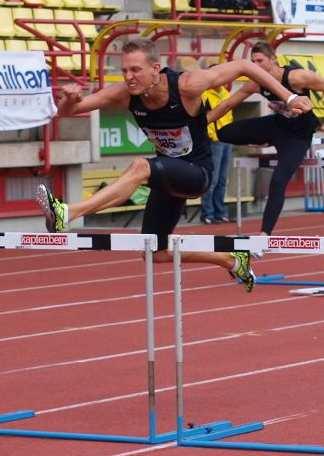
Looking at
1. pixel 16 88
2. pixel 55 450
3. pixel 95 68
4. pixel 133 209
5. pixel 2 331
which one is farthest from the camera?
pixel 133 209

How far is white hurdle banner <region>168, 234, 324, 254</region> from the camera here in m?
6.99

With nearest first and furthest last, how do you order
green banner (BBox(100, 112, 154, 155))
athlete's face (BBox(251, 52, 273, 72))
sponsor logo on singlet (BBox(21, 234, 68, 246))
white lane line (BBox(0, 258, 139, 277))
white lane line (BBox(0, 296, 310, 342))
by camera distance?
sponsor logo on singlet (BBox(21, 234, 68, 246)), white lane line (BBox(0, 296, 310, 342)), athlete's face (BBox(251, 52, 273, 72)), white lane line (BBox(0, 258, 139, 277)), green banner (BBox(100, 112, 154, 155))

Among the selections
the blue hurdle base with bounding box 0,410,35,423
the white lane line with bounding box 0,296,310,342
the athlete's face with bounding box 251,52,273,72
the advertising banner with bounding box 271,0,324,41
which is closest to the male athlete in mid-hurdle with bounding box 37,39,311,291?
the blue hurdle base with bounding box 0,410,35,423

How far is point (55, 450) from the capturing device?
7156 millimetres

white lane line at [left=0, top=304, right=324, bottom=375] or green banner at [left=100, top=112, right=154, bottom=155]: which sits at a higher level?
green banner at [left=100, top=112, right=154, bottom=155]

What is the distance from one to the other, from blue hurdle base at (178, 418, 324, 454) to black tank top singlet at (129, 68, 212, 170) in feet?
8.15

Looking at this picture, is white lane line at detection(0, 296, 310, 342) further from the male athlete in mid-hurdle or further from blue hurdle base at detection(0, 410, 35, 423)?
blue hurdle base at detection(0, 410, 35, 423)

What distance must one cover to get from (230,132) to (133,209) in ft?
21.7

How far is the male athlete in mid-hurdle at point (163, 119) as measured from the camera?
913 centimetres

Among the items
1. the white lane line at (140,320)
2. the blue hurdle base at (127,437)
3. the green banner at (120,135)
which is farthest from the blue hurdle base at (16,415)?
the green banner at (120,135)

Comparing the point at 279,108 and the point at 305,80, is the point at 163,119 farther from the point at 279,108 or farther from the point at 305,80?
the point at 279,108

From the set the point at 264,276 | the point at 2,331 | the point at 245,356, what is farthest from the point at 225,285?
the point at 245,356

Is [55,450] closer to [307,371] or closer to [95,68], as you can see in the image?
[307,371]

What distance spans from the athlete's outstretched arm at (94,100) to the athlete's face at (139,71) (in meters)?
0.22
